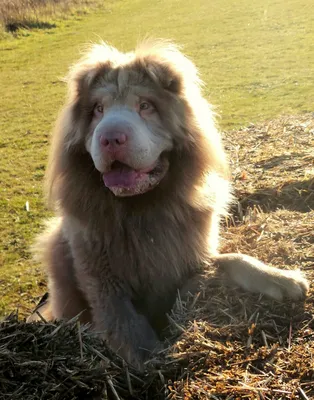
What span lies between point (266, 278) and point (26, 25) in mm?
22490

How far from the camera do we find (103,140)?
3.46m

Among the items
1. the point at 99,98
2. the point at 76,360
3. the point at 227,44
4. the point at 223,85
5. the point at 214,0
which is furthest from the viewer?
the point at 214,0

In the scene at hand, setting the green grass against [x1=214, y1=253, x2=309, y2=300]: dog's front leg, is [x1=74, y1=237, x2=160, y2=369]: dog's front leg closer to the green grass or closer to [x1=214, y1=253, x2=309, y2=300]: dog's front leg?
[x1=214, y1=253, x2=309, y2=300]: dog's front leg

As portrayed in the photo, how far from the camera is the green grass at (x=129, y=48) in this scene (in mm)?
7247

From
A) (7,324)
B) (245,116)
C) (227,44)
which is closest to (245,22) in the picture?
(227,44)

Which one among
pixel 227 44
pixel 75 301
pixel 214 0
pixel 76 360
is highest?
pixel 76 360

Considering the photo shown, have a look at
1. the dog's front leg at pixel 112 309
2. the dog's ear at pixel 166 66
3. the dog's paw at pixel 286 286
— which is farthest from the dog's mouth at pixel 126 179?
the dog's paw at pixel 286 286

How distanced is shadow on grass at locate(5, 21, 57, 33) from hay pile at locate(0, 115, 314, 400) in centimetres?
2117

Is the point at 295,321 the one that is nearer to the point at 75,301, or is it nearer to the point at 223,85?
the point at 75,301

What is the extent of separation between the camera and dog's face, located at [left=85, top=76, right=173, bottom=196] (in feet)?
11.5

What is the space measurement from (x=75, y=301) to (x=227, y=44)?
54.8 ft

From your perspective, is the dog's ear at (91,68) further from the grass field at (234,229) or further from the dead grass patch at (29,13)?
the dead grass patch at (29,13)

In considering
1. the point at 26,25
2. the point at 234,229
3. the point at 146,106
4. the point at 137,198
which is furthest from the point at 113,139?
the point at 26,25

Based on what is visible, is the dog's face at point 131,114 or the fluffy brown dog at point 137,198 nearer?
the dog's face at point 131,114
